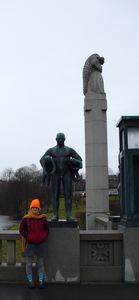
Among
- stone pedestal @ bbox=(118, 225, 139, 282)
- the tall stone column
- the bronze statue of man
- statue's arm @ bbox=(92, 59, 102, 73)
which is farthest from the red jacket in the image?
statue's arm @ bbox=(92, 59, 102, 73)

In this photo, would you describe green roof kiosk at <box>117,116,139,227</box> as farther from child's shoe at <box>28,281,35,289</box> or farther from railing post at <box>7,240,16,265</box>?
railing post at <box>7,240,16,265</box>

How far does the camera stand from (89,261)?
6.81 m

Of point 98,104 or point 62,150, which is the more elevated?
point 98,104

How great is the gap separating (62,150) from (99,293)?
2895mm

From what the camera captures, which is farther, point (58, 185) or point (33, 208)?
point (58, 185)

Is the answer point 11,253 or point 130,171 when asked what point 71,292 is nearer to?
point 11,253

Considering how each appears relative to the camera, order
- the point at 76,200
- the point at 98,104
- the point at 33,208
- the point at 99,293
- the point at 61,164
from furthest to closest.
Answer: the point at 76,200
the point at 98,104
the point at 61,164
the point at 33,208
the point at 99,293

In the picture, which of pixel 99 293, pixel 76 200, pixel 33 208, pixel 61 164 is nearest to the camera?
pixel 99 293

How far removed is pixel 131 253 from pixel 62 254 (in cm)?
138

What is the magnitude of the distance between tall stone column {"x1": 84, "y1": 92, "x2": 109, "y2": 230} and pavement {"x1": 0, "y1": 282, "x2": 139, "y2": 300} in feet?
27.7

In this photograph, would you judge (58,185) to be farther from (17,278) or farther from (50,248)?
(17,278)

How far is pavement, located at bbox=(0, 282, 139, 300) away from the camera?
5717 millimetres

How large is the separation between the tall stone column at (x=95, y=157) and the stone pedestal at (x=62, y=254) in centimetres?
823

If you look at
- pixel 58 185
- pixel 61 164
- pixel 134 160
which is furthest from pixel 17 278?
Answer: pixel 134 160
